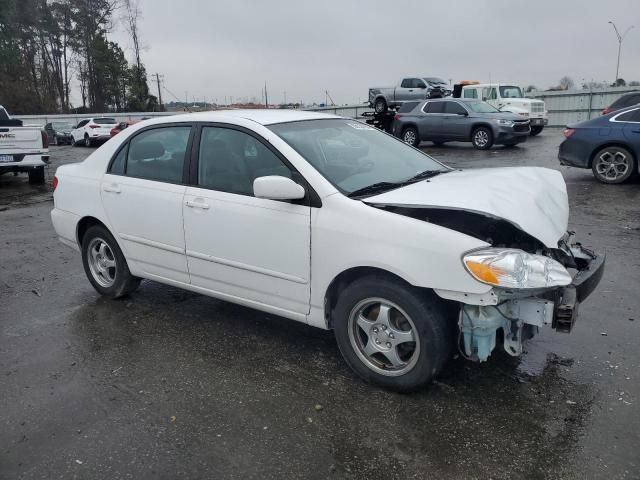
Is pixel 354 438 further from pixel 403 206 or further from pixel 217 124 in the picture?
pixel 217 124

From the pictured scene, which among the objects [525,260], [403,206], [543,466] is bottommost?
[543,466]

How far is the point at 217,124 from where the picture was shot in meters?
4.15

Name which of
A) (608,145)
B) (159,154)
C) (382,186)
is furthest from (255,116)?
(608,145)

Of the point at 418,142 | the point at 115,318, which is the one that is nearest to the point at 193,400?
the point at 115,318

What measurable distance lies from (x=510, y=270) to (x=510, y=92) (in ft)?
73.1

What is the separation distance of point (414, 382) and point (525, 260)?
0.95 m

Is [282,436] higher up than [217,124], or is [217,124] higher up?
[217,124]

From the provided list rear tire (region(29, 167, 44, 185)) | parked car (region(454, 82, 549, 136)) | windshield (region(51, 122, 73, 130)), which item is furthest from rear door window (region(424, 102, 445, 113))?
windshield (region(51, 122, 73, 130))

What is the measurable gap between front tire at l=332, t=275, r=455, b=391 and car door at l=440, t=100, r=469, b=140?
16.5m

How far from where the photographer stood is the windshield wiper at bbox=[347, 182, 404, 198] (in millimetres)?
3520

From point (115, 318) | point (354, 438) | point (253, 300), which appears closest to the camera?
point (354, 438)

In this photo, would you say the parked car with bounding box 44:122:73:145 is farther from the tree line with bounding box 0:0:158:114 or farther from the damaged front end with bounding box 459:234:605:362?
the damaged front end with bounding box 459:234:605:362

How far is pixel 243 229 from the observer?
3777 mm

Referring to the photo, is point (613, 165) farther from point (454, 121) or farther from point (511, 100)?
point (511, 100)
